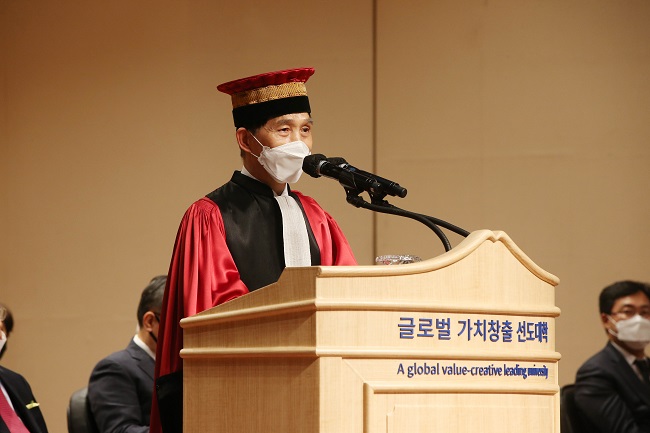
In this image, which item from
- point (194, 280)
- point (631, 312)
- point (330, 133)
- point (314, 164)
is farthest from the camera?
point (330, 133)

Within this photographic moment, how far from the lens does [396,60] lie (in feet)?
19.3

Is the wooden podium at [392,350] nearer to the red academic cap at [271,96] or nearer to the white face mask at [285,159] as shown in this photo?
the white face mask at [285,159]

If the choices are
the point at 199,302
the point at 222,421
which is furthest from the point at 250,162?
the point at 222,421

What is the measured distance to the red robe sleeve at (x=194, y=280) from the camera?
2.51 metres

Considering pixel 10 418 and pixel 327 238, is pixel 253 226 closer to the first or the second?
pixel 327 238

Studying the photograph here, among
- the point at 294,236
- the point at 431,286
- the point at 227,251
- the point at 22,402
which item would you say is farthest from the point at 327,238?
the point at 22,402

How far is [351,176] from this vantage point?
7.48ft

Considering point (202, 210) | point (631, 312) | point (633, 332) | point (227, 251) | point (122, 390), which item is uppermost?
point (202, 210)

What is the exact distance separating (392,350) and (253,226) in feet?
3.14

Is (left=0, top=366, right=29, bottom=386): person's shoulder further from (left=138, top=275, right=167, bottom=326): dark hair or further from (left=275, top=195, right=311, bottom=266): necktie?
(left=275, top=195, right=311, bottom=266): necktie

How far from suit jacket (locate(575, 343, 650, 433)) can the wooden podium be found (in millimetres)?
3148

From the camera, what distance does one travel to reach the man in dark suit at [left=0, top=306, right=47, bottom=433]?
4.18 metres

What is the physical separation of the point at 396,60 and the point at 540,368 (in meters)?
3.96

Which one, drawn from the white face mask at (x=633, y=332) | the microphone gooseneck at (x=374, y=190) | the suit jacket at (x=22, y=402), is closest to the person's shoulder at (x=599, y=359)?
the white face mask at (x=633, y=332)
